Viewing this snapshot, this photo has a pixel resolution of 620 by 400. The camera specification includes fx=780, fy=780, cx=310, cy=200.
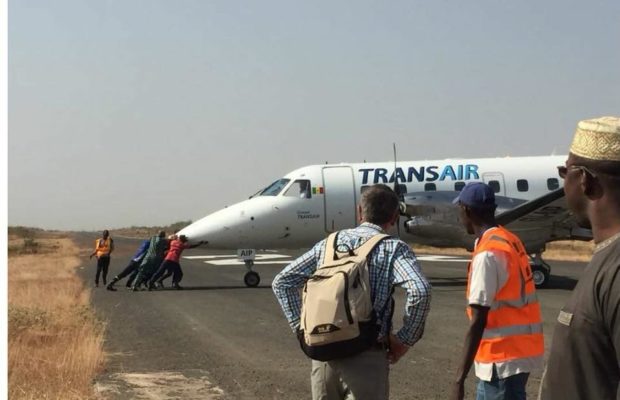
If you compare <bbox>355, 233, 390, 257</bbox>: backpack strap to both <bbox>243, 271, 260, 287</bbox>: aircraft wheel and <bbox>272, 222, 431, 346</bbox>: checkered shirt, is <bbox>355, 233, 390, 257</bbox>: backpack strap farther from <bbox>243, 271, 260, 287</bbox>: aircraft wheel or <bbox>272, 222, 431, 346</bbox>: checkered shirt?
<bbox>243, 271, 260, 287</bbox>: aircraft wheel

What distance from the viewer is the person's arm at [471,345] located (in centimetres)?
394

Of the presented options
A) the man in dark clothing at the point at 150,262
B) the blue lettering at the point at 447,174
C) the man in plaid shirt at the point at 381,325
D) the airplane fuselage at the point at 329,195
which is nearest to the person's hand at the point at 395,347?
the man in plaid shirt at the point at 381,325

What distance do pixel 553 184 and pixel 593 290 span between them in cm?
1932

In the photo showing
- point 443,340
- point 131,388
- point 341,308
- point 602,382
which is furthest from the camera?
point 443,340

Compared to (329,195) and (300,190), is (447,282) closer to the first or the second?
(329,195)

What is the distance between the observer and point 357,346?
3.71m

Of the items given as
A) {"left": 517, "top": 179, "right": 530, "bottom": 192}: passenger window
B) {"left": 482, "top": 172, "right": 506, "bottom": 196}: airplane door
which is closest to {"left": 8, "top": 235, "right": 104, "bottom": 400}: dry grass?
{"left": 482, "top": 172, "right": 506, "bottom": 196}: airplane door

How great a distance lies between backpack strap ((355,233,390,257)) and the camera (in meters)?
3.83

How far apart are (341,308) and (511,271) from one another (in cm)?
107

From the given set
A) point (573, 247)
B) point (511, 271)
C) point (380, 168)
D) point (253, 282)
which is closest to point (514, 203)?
point (380, 168)

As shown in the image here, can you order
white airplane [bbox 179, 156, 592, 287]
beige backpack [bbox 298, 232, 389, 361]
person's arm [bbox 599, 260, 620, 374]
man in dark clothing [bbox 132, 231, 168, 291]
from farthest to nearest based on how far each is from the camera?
man in dark clothing [bbox 132, 231, 168, 291], white airplane [bbox 179, 156, 592, 287], beige backpack [bbox 298, 232, 389, 361], person's arm [bbox 599, 260, 620, 374]

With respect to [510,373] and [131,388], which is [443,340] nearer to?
[131,388]

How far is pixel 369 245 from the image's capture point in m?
3.87

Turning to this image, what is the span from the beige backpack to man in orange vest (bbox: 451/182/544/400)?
0.60m
